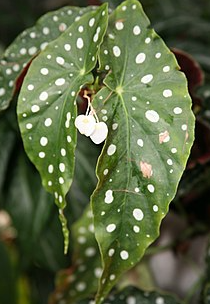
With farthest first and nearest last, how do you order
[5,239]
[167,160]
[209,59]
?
[5,239] < [209,59] < [167,160]

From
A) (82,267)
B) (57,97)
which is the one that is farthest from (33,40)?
(82,267)

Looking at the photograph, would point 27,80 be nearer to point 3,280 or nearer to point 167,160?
point 167,160

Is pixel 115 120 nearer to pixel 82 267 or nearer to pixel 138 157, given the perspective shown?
pixel 138 157

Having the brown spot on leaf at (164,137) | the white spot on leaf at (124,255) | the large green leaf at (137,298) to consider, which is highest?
the brown spot on leaf at (164,137)

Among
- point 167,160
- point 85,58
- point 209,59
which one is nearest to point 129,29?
point 85,58

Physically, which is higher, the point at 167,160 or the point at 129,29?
the point at 129,29

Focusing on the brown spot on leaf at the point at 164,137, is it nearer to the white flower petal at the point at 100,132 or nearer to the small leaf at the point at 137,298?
the white flower petal at the point at 100,132

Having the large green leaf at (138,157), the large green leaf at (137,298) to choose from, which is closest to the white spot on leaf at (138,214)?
the large green leaf at (138,157)
